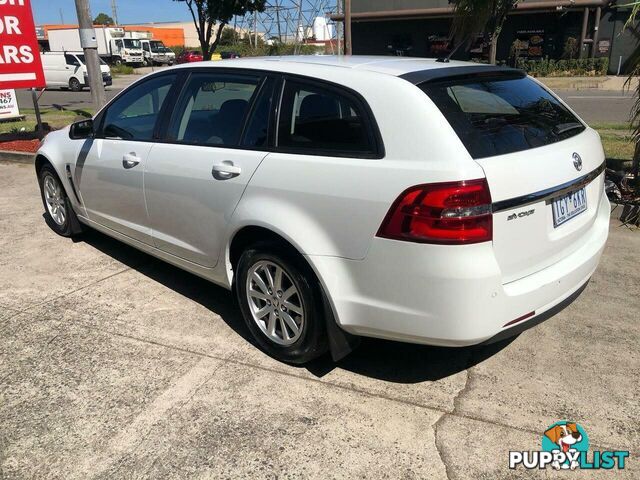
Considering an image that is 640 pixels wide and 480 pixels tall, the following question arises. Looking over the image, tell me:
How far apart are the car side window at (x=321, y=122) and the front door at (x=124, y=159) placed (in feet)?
4.13

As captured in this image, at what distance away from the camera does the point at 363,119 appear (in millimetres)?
2816

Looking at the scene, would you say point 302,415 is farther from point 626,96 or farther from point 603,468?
point 626,96

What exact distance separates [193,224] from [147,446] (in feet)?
4.83

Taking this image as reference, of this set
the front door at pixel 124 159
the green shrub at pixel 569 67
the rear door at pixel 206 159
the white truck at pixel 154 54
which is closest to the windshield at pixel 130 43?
the white truck at pixel 154 54

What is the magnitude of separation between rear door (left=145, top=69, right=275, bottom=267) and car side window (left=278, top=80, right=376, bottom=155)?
160mm

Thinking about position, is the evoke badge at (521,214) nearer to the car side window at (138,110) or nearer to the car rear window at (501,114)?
the car rear window at (501,114)

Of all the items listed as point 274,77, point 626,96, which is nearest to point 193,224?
point 274,77

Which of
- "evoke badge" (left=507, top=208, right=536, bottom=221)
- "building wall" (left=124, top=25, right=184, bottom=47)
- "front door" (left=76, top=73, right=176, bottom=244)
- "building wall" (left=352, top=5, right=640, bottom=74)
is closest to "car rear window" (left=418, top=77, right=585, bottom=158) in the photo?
"evoke badge" (left=507, top=208, right=536, bottom=221)

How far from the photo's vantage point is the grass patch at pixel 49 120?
501 inches

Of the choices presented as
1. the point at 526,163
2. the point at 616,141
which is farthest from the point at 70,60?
the point at 526,163

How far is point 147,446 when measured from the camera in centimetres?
271

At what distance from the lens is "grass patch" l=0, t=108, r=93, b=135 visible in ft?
41.7

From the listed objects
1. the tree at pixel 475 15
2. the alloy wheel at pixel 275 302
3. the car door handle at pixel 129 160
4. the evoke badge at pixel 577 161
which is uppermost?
the tree at pixel 475 15

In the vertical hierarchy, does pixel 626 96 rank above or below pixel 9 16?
below
